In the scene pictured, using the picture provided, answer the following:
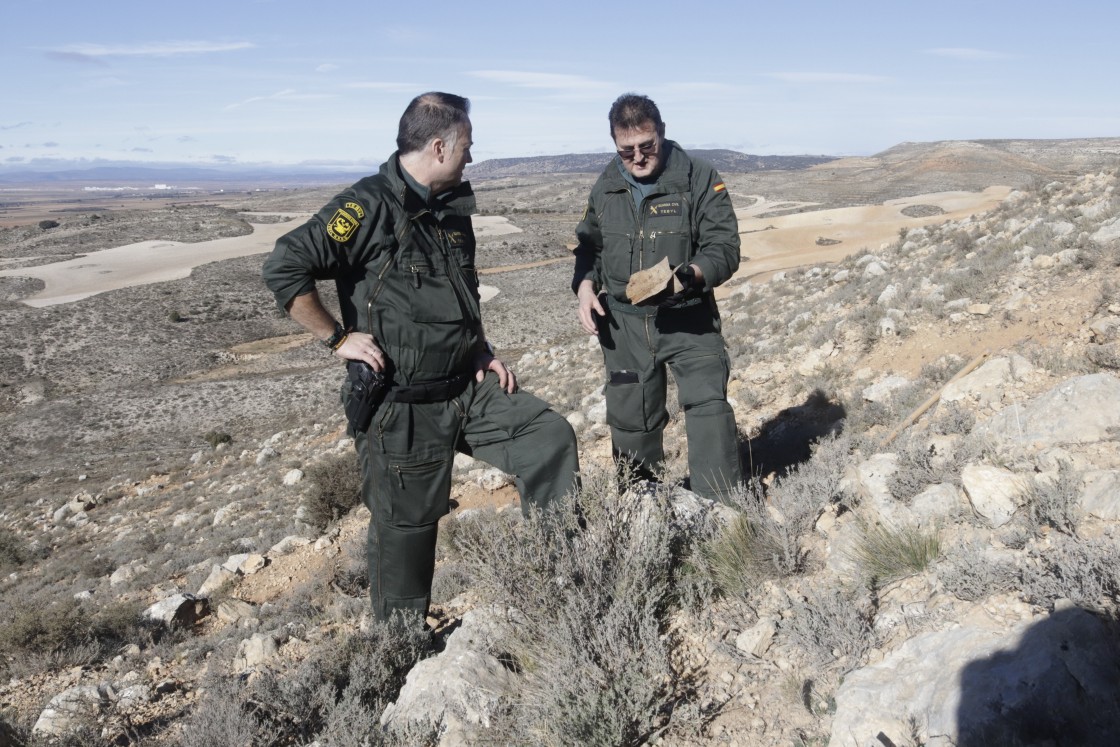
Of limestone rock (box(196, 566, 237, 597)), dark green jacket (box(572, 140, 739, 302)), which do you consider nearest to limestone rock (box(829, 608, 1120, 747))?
dark green jacket (box(572, 140, 739, 302))

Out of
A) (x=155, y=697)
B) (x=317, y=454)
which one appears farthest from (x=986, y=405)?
(x=317, y=454)

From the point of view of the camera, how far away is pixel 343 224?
2.62 meters

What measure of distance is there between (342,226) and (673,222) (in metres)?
1.55

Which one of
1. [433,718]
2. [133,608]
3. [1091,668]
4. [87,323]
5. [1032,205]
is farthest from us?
[87,323]

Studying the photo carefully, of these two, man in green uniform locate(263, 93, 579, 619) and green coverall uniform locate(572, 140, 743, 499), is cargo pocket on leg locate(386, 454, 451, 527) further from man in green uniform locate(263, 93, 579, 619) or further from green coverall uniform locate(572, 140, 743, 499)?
green coverall uniform locate(572, 140, 743, 499)

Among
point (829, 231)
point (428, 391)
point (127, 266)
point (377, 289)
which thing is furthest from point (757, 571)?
point (127, 266)

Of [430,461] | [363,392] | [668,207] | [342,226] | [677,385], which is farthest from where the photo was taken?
[677,385]

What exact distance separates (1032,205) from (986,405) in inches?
332

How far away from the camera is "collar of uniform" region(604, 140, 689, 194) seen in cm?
338

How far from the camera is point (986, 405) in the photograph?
4.00 metres

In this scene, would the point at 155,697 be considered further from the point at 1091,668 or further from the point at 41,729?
the point at 1091,668

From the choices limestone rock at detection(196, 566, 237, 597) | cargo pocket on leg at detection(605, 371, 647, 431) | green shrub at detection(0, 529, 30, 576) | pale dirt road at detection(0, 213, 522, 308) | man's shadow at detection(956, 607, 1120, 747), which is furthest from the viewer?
pale dirt road at detection(0, 213, 522, 308)

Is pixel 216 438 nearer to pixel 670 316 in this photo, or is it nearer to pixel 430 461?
pixel 430 461

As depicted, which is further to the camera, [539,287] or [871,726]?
[539,287]
